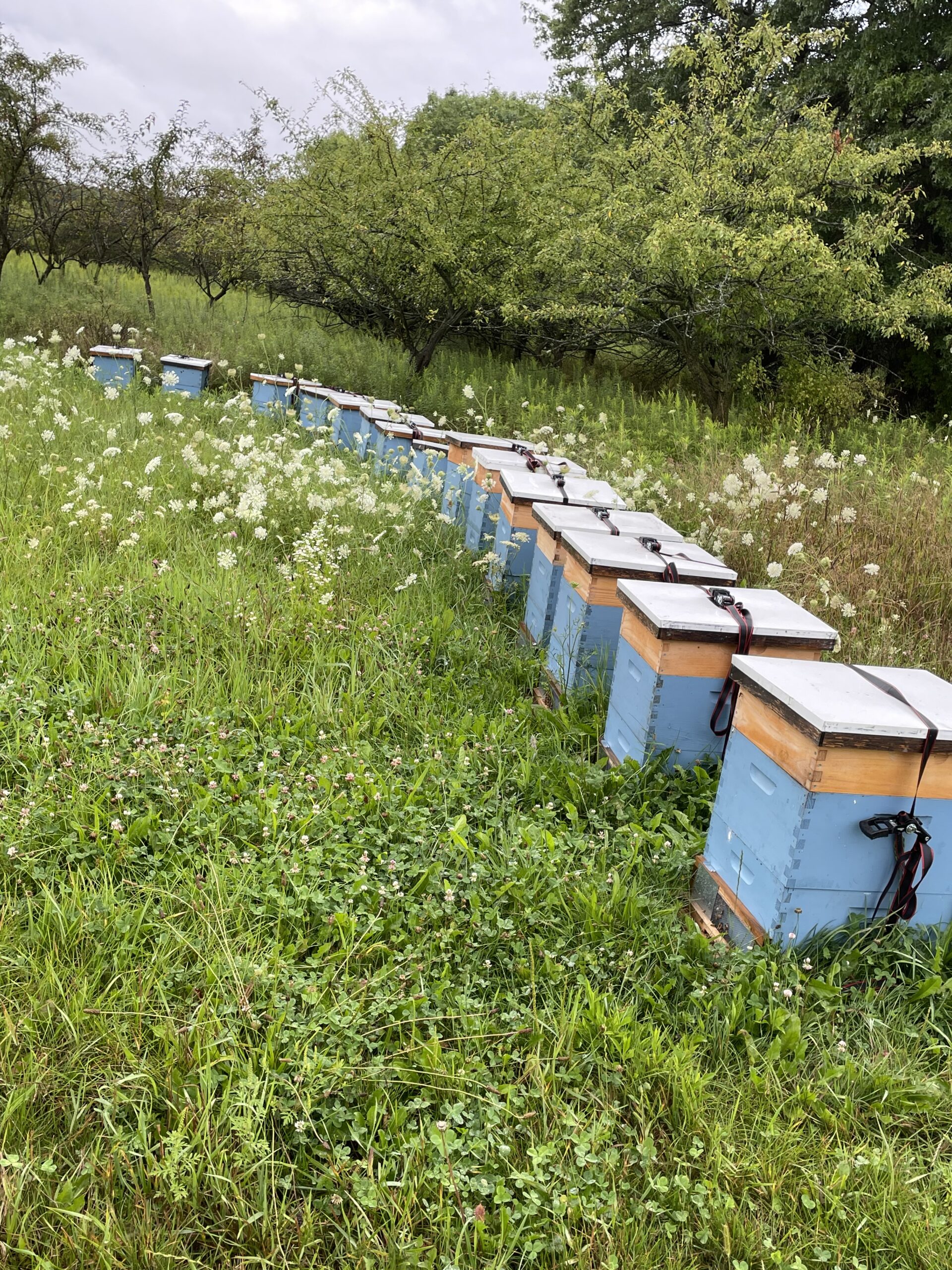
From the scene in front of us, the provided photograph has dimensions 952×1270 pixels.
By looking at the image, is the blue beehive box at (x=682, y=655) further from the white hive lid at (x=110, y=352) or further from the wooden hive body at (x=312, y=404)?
the white hive lid at (x=110, y=352)

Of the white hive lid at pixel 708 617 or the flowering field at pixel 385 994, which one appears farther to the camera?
the white hive lid at pixel 708 617

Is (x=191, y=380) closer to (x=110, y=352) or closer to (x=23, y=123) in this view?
(x=110, y=352)

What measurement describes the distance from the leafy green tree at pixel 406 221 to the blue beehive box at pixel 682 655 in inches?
362

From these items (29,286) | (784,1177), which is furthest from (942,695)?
(29,286)

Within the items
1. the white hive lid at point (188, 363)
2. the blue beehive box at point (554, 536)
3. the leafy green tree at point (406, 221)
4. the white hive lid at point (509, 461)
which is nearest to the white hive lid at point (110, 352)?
the white hive lid at point (188, 363)

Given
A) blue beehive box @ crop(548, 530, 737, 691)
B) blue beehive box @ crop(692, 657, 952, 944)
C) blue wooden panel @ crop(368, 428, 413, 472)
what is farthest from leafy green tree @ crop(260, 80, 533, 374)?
blue beehive box @ crop(692, 657, 952, 944)

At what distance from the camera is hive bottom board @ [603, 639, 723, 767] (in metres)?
3.27

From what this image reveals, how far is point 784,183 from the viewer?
10.6m

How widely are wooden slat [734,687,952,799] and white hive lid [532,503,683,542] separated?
6.36 ft

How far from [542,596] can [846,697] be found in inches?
83.4

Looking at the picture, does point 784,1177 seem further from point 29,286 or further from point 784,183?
point 29,286

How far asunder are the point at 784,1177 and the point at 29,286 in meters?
20.1

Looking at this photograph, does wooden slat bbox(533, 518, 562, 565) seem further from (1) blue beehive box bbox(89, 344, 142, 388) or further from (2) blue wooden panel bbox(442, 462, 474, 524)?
(1) blue beehive box bbox(89, 344, 142, 388)

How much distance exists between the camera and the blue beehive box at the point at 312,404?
911 cm
